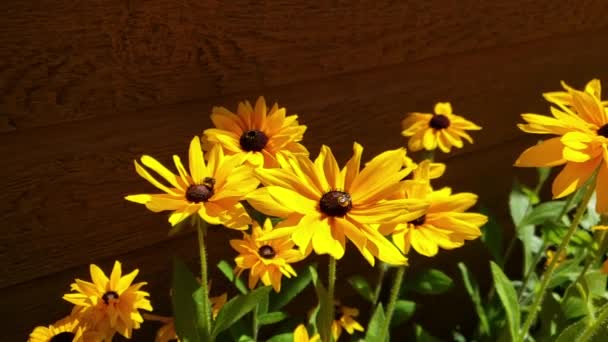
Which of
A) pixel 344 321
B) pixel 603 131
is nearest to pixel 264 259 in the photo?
pixel 344 321

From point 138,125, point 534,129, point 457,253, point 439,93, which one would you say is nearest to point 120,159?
point 138,125

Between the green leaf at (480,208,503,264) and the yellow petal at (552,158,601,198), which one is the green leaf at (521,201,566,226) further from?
the yellow petal at (552,158,601,198)

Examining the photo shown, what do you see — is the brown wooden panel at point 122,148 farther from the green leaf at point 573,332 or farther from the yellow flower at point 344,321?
the green leaf at point 573,332

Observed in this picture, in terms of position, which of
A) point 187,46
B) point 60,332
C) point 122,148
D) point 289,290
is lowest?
point 289,290

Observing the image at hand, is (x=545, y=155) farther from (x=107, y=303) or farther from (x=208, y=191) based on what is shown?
(x=107, y=303)

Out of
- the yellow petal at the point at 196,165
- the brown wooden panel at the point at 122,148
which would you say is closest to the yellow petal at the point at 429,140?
the brown wooden panel at the point at 122,148

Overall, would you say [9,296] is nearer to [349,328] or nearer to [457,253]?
[349,328]

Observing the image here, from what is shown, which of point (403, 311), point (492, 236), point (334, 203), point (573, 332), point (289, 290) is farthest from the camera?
point (492, 236)
